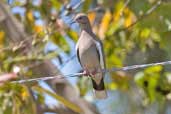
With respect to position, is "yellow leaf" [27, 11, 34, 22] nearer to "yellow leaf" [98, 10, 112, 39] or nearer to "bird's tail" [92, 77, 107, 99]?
"yellow leaf" [98, 10, 112, 39]

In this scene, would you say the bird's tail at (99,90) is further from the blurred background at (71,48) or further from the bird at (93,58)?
the blurred background at (71,48)

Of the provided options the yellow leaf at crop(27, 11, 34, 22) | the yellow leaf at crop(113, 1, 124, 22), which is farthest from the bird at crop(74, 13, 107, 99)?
the yellow leaf at crop(27, 11, 34, 22)

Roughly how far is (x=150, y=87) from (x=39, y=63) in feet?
2.22

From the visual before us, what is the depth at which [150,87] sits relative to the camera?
3912 millimetres

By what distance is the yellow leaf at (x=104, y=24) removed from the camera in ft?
13.5

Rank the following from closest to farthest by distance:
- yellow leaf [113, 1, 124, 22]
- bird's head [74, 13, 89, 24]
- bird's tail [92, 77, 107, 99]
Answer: bird's tail [92, 77, 107, 99] → bird's head [74, 13, 89, 24] → yellow leaf [113, 1, 124, 22]

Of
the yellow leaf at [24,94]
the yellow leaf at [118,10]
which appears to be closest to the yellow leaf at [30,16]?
the yellow leaf at [118,10]

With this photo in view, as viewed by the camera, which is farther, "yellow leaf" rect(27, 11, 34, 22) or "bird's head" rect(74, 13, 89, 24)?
"yellow leaf" rect(27, 11, 34, 22)

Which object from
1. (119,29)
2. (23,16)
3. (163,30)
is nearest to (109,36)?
(119,29)

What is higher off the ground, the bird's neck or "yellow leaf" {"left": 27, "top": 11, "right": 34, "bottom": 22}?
the bird's neck

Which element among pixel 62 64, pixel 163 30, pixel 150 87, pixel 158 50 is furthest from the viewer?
pixel 158 50

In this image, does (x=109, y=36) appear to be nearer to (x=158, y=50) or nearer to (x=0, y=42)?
(x=158, y=50)

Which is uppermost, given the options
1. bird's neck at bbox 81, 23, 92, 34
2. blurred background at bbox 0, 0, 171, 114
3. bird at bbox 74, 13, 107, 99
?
bird's neck at bbox 81, 23, 92, 34

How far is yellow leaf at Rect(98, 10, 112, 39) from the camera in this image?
4.10 meters
